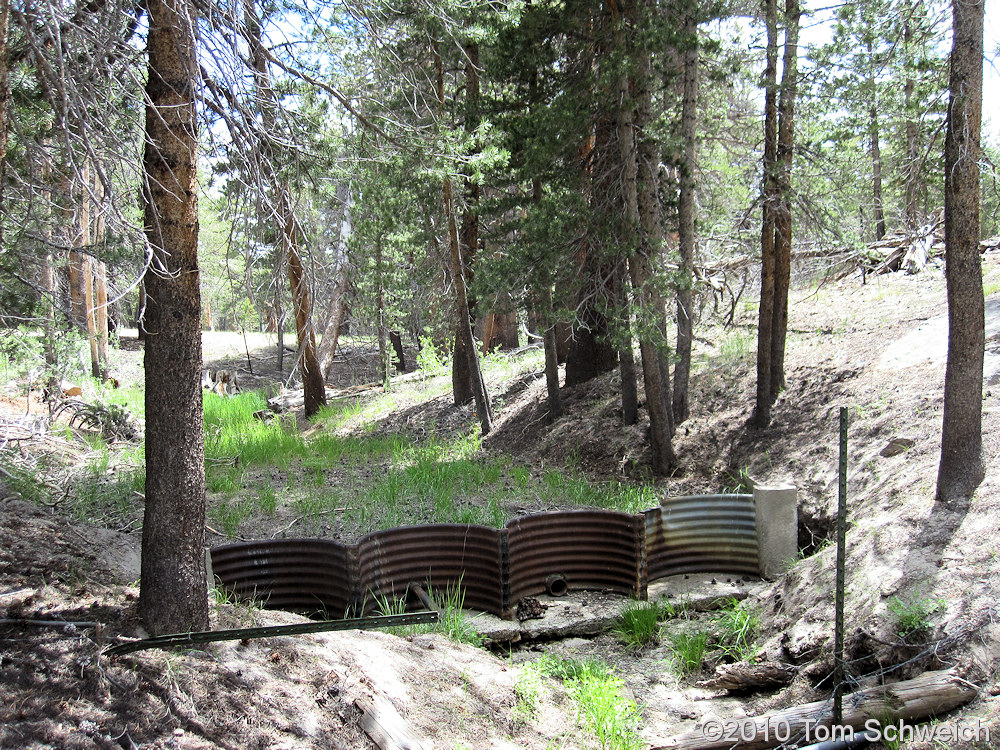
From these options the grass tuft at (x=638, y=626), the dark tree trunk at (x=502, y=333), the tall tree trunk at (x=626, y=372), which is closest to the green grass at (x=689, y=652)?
the grass tuft at (x=638, y=626)

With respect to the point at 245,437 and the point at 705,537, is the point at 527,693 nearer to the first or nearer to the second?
the point at 705,537

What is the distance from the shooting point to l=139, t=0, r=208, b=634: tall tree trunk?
176 inches

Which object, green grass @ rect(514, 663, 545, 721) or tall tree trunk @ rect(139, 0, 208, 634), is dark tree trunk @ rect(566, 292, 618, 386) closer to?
green grass @ rect(514, 663, 545, 721)

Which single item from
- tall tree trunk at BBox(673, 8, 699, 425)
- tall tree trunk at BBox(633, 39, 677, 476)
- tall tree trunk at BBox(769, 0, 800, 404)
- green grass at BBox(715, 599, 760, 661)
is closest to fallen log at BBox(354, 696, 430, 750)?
green grass at BBox(715, 599, 760, 661)

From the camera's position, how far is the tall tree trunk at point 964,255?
6141 millimetres

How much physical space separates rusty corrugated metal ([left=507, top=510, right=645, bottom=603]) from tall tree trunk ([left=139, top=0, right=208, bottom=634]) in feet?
11.8

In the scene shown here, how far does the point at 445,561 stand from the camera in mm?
7133

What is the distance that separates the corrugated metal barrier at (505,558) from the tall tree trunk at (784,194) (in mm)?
3072

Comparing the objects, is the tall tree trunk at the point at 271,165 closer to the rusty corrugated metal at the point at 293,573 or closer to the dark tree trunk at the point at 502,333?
the rusty corrugated metal at the point at 293,573

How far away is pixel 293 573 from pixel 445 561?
1.38m

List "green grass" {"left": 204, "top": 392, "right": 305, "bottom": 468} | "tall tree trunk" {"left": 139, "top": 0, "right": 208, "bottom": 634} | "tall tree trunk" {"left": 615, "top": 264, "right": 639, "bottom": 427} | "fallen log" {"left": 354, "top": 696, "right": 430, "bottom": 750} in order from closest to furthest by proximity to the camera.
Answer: "fallen log" {"left": 354, "top": 696, "right": 430, "bottom": 750} → "tall tree trunk" {"left": 139, "top": 0, "right": 208, "bottom": 634} → "tall tree trunk" {"left": 615, "top": 264, "right": 639, "bottom": 427} → "green grass" {"left": 204, "top": 392, "right": 305, "bottom": 468}

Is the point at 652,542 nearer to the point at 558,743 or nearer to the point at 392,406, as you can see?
the point at 558,743

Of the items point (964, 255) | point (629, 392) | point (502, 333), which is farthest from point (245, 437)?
point (502, 333)

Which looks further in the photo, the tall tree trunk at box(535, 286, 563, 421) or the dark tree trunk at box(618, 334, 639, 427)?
the tall tree trunk at box(535, 286, 563, 421)
